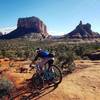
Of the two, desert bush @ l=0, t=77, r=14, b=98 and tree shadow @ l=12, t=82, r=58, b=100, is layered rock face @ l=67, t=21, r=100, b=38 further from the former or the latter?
desert bush @ l=0, t=77, r=14, b=98

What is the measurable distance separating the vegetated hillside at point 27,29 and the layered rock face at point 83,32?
2079cm

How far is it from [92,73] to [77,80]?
141 centimetres

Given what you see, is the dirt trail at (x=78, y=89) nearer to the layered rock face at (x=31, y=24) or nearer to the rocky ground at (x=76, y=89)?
the rocky ground at (x=76, y=89)

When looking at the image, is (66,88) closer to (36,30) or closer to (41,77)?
(41,77)

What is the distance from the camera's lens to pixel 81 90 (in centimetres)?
882

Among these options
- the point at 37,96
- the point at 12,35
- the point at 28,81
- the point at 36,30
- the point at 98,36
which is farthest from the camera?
the point at 36,30

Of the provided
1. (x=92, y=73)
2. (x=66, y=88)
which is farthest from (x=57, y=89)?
(x=92, y=73)

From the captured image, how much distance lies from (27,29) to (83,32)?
44.9 m

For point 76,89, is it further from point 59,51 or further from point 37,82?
point 59,51

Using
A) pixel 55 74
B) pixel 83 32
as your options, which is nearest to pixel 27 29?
pixel 83 32

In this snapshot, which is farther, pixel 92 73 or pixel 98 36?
pixel 98 36

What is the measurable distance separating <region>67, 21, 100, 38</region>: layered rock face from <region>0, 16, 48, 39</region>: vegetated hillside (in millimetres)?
20789

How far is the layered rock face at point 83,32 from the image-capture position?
488ft

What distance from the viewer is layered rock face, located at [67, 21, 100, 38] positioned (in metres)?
149
